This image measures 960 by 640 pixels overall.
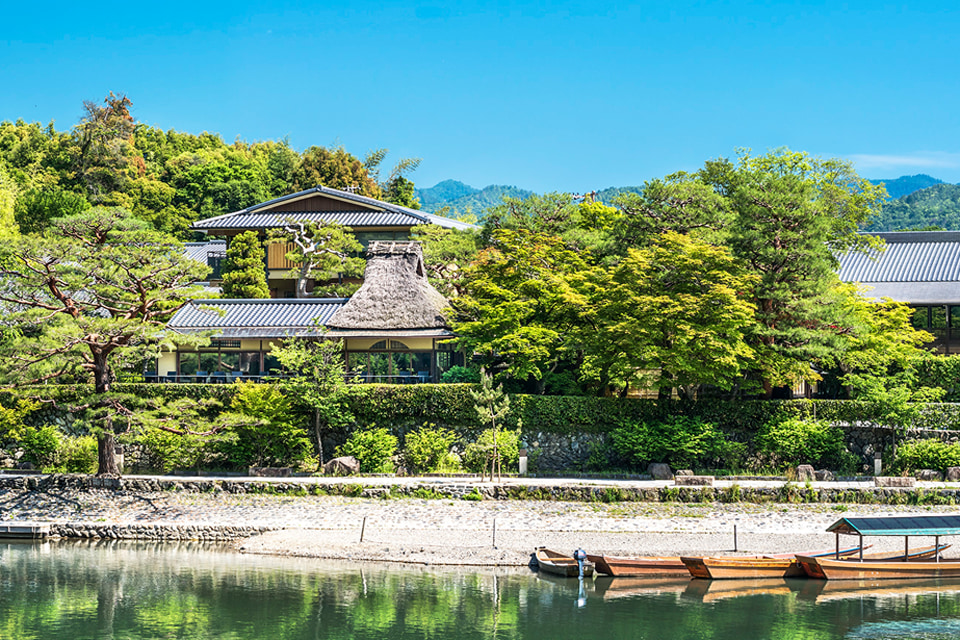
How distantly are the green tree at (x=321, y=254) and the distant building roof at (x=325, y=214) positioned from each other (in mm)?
2057

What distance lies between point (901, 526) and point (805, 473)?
8380 mm

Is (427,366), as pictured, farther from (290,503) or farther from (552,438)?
(290,503)

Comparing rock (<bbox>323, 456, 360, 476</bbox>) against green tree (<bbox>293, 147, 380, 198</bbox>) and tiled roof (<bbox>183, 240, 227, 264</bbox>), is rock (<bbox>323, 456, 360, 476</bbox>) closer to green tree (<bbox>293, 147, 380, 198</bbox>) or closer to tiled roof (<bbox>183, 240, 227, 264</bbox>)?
tiled roof (<bbox>183, 240, 227, 264</bbox>)


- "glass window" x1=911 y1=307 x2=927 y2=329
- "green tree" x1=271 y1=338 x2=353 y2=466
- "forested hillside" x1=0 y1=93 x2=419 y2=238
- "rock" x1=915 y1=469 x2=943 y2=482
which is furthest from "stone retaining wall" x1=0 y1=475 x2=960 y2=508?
"forested hillside" x1=0 y1=93 x2=419 y2=238

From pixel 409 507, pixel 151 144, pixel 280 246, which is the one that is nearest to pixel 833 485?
pixel 409 507

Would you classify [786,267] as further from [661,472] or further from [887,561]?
[887,561]

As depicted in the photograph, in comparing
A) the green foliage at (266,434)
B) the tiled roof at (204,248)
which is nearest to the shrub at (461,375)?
the green foliage at (266,434)

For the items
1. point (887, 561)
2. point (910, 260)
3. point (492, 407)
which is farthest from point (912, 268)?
point (887, 561)

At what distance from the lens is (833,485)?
107 ft

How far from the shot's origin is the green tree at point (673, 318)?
34.0 metres

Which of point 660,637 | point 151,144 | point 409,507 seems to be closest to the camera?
point 660,637

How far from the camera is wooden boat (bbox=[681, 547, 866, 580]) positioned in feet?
83.3

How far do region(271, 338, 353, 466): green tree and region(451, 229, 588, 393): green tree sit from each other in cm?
507

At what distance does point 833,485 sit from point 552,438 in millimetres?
9465
